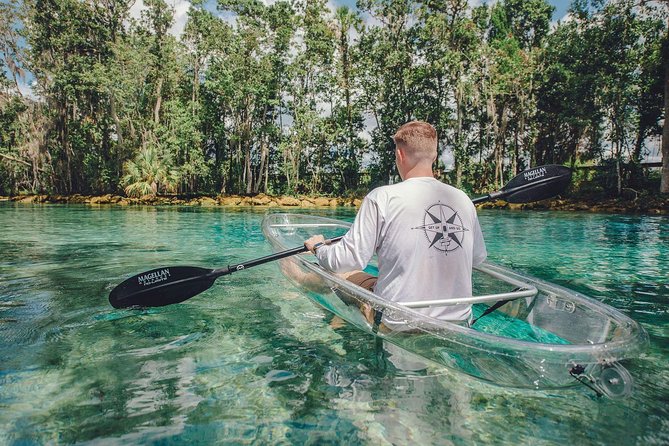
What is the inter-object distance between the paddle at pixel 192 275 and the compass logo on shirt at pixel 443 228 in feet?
4.59

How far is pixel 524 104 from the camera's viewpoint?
91.5ft

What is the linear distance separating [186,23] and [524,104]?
913 inches

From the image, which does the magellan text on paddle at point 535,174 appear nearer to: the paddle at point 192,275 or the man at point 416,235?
the paddle at point 192,275

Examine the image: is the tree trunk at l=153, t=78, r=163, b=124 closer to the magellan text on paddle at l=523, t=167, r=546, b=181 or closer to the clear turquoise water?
the clear turquoise water

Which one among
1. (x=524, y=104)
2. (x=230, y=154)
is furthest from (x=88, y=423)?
(x=230, y=154)

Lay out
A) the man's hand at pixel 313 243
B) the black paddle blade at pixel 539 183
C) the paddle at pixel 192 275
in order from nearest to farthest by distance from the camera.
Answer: the man's hand at pixel 313 243 → the paddle at pixel 192 275 → the black paddle blade at pixel 539 183

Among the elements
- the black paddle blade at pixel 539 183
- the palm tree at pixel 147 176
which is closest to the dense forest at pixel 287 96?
the palm tree at pixel 147 176

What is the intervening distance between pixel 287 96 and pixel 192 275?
28.8m

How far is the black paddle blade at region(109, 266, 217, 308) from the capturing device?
3.97 meters

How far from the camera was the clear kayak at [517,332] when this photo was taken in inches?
83.0

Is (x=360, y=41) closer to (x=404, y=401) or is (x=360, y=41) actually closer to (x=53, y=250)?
(x=53, y=250)

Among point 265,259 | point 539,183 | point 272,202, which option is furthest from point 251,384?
point 272,202

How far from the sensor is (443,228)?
255 centimetres

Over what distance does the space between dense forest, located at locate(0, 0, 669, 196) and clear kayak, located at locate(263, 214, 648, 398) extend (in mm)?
24945
